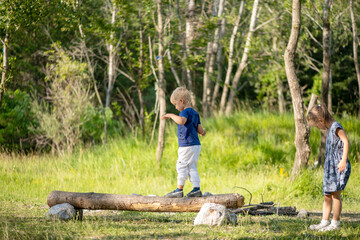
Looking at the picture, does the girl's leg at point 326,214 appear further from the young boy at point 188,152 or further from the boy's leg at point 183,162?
the boy's leg at point 183,162

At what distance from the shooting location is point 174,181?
10984 mm

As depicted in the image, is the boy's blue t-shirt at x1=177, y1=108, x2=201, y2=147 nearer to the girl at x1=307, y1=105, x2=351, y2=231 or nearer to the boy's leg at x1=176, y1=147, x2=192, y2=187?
the boy's leg at x1=176, y1=147, x2=192, y2=187

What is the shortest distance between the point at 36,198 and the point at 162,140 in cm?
364

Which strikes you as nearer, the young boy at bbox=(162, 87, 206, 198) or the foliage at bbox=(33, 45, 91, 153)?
the young boy at bbox=(162, 87, 206, 198)

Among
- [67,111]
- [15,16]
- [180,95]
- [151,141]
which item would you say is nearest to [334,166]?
[180,95]

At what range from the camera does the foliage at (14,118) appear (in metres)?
16.4

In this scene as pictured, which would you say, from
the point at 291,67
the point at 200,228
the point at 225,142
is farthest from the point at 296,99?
the point at 200,228

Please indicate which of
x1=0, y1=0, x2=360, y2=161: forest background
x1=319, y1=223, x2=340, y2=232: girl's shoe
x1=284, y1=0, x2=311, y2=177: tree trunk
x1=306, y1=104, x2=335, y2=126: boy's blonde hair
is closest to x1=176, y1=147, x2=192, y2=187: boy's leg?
x1=306, y1=104, x2=335, y2=126: boy's blonde hair

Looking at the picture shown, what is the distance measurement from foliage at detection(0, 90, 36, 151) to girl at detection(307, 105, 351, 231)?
13.1 metres

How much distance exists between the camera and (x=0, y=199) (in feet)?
28.0

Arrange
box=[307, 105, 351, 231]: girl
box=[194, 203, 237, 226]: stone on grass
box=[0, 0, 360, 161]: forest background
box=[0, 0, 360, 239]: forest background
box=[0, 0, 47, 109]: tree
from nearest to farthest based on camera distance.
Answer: box=[307, 105, 351, 231]: girl, box=[194, 203, 237, 226]: stone on grass, box=[0, 0, 360, 239]: forest background, box=[0, 0, 47, 109]: tree, box=[0, 0, 360, 161]: forest background

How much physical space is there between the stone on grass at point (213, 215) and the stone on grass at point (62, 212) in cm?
179

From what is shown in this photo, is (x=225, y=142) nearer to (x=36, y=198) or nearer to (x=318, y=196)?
(x=318, y=196)

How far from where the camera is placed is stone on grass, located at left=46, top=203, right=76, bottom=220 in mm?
6117
